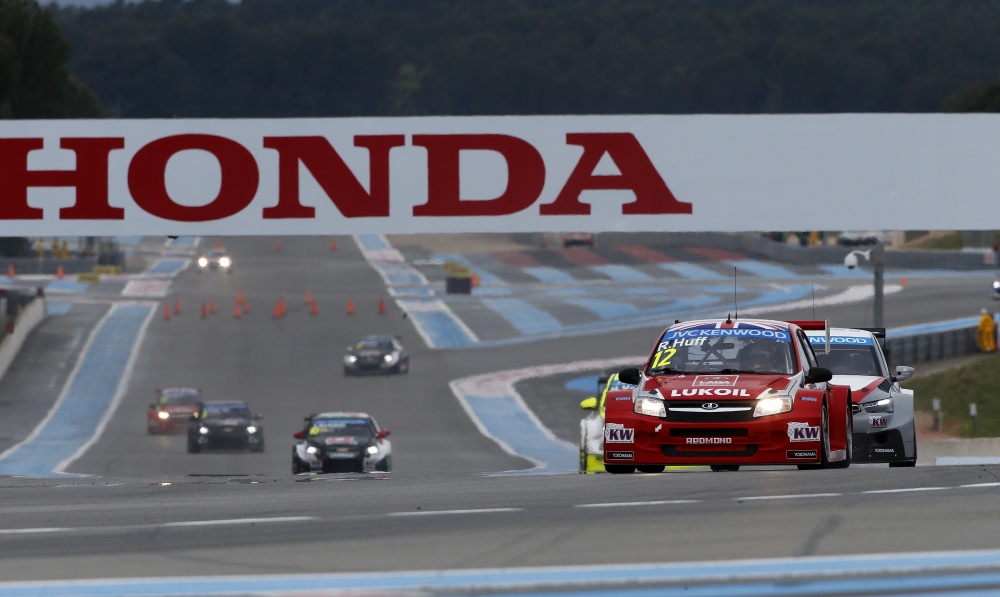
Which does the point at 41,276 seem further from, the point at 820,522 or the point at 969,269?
the point at 820,522

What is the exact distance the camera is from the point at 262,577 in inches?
321

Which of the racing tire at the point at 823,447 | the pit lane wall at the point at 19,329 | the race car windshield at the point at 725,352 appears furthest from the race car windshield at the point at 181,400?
the racing tire at the point at 823,447

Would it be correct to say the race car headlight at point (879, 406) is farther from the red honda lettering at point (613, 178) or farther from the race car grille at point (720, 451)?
the race car grille at point (720, 451)

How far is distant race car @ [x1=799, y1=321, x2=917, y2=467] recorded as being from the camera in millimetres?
15945

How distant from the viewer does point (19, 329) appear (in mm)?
54969

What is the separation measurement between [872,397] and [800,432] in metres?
3.45

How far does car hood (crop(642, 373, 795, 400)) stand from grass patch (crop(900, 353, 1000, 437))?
21820mm

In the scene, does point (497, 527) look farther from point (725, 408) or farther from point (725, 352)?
point (725, 352)

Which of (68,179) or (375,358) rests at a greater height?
(68,179)

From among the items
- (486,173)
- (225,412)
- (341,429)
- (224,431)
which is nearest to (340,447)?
(341,429)

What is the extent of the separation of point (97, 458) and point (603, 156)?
20.2m

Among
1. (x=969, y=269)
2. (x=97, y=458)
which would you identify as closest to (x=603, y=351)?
(x=97, y=458)

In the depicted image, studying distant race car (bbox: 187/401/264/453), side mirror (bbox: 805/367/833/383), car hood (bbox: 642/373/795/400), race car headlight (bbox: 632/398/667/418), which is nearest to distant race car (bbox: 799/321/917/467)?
side mirror (bbox: 805/367/833/383)

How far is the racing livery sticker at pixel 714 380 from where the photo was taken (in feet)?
42.3
